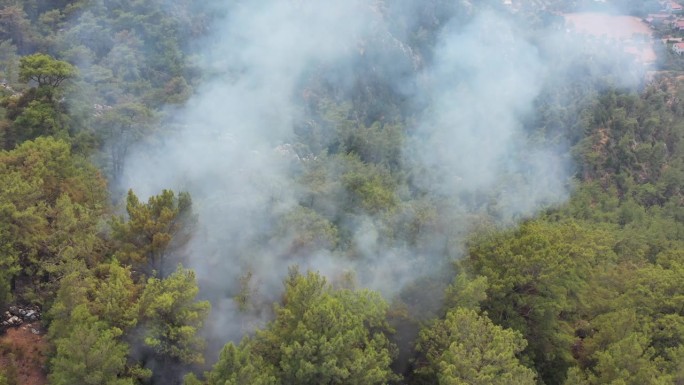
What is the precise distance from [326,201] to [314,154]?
7.97m

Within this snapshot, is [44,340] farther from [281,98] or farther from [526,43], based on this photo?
[526,43]

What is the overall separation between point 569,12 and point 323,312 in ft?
185

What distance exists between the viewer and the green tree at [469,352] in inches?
591

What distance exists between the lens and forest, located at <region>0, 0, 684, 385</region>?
15.4 metres

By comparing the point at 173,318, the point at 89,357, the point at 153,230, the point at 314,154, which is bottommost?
the point at 89,357

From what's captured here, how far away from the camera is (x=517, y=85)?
42438 millimetres

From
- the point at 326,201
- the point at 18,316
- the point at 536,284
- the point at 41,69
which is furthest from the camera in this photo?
the point at 326,201

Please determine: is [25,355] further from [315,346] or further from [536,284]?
[536,284]

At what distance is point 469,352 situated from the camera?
51.6ft

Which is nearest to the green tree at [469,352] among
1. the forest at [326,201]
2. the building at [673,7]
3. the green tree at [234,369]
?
the forest at [326,201]

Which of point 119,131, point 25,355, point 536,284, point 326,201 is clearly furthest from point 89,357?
point 536,284

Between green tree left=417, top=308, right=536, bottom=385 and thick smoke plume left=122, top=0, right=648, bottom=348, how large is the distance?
7.64ft

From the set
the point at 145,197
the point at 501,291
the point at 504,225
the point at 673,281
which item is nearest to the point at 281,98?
the point at 145,197

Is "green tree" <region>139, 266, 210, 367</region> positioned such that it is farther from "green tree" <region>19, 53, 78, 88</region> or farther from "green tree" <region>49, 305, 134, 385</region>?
"green tree" <region>19, 53, 78, 88</region>
